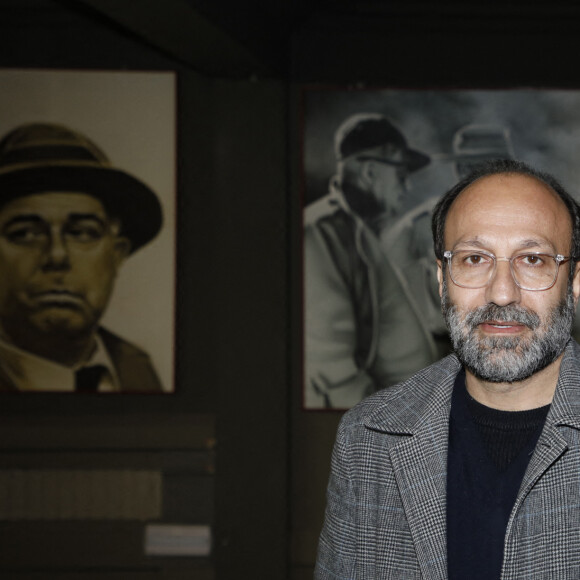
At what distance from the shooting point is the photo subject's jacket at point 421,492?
1.20m

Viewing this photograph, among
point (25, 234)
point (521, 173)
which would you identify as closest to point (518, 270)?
point (521, 173)

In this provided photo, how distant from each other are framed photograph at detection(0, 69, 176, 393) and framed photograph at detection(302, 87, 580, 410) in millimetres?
634

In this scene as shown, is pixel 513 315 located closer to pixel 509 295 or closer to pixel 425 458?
pixel 509 295

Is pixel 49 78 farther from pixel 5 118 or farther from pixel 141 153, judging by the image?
pixel 141 153

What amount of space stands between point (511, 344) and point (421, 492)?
0.33m

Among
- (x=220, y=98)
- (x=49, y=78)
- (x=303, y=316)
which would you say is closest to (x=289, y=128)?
(x=220, y=98)

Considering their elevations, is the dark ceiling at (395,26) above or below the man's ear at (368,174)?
above

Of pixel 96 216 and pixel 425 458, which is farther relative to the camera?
pixel 96 216

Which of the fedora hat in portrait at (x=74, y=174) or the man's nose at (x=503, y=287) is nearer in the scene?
the man's nose at (x=503, y=287)

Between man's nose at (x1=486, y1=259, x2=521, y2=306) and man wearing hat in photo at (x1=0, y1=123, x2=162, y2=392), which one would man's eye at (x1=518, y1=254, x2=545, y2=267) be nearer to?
man's nose at (x1=486, y1=259, x2=521, y2=306)

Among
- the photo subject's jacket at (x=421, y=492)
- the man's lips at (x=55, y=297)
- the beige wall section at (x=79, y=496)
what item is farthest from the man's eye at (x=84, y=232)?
the photo subject's jacket at (x=421, y=492)

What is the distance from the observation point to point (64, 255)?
2.91 m

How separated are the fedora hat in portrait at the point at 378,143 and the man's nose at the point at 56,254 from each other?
1236 mm

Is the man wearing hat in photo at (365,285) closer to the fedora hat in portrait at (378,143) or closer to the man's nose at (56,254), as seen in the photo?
the fedora hat in portrait at (378,143)
